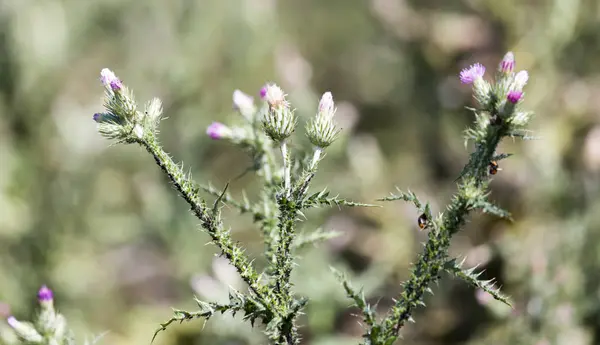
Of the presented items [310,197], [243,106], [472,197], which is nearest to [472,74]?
[472,197]

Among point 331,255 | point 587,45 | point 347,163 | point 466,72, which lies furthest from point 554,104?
point 466,72

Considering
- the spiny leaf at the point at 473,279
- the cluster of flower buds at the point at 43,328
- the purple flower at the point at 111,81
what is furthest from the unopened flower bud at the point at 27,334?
the spiny leaf at the point at 473,279

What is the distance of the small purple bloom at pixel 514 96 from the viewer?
1562mm

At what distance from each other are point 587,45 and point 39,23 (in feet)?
13.9

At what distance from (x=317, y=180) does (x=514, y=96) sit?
118 inches

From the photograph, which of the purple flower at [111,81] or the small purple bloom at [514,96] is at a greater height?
the purple flower at [111,81]

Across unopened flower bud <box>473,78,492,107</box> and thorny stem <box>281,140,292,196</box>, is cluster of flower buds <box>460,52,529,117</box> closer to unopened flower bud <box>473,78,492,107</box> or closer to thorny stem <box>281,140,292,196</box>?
unopened flower bud <box>473,78,492,107</box>

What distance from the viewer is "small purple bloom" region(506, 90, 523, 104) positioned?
5.12 ft

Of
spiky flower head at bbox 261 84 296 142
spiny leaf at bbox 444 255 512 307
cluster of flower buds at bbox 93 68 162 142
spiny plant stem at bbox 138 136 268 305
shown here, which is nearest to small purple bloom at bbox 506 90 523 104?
spiny leaf at bbox 444 255 512 307

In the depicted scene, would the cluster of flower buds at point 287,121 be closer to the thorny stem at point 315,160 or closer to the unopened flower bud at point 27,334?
the thorny stem at point 315,160

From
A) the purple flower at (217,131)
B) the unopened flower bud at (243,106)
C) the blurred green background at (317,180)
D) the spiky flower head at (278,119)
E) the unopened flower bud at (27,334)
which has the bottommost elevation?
the unopened flower bud at (27,334)

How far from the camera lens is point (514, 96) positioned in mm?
1563

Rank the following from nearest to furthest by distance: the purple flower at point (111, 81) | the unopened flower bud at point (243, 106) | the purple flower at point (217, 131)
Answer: the purple flower at point (111, 81)
the purple flower at point (217, 131)
the unopened flower bud at point (243, 106)

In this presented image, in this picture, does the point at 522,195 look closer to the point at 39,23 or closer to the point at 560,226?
the point at 560,226
